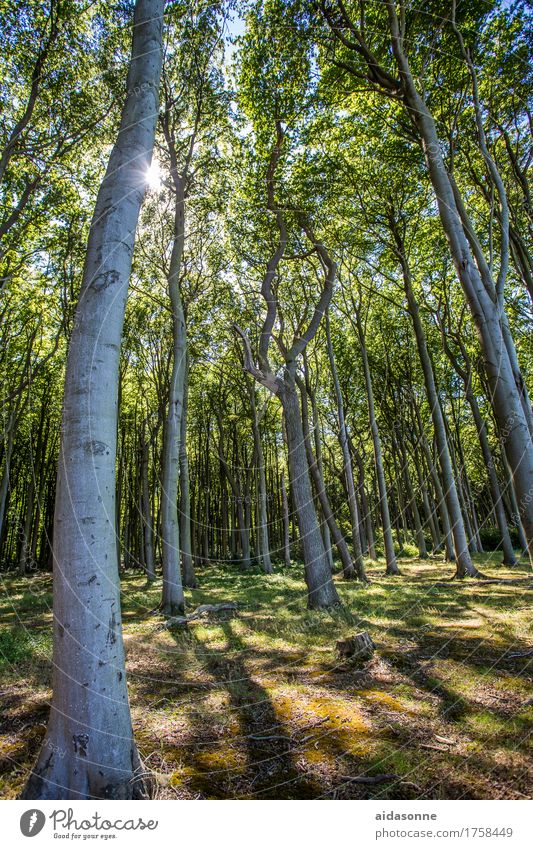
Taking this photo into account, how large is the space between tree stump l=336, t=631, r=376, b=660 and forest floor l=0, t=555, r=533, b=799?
0.21m

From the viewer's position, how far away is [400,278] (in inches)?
703

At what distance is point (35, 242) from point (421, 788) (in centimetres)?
1605

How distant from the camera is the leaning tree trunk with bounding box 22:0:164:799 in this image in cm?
254

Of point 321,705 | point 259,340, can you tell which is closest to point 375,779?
point 321,705

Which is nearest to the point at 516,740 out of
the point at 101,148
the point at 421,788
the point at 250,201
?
the point at 421,788

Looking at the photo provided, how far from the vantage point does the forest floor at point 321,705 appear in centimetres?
284

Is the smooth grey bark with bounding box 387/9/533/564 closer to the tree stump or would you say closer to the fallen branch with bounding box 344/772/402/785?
the tree stump

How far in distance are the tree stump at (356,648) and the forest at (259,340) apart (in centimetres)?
3

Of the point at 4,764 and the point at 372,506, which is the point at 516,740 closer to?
the point at 4,764

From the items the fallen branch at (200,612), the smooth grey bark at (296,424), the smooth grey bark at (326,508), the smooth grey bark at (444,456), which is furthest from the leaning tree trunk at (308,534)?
the smooth grey bark at (444,456)

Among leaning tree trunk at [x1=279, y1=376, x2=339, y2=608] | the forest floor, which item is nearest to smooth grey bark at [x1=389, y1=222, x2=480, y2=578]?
the forest floor

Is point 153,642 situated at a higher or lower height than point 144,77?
lower

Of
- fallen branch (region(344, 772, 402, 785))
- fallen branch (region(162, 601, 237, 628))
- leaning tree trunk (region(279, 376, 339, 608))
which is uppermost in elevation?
leaning tree trunk (region(279, 376, 339, 608))

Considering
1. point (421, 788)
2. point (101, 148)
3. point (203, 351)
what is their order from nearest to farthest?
point (421, 788) → point (101, 148) → point (203, 351)
